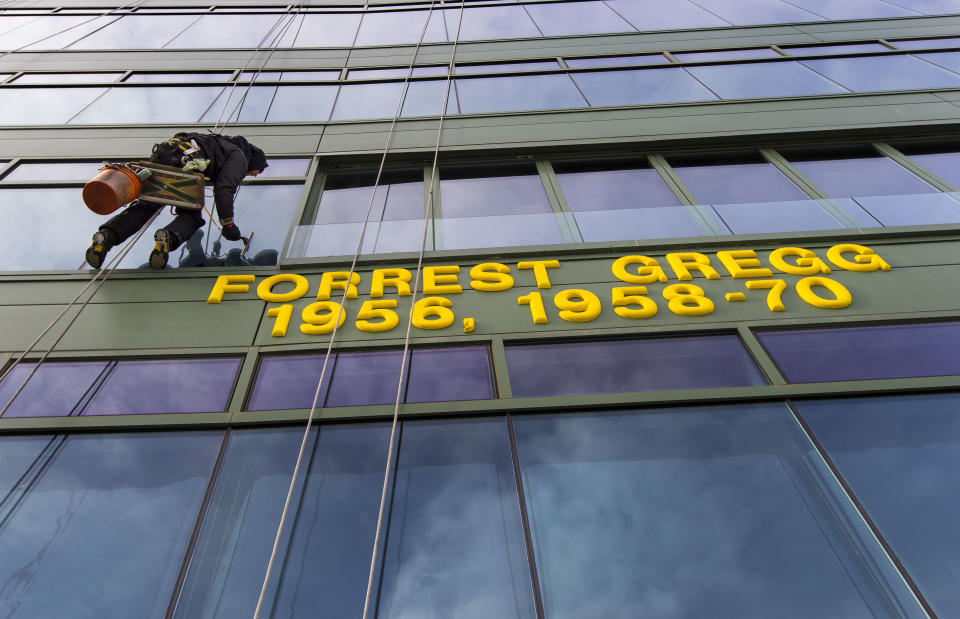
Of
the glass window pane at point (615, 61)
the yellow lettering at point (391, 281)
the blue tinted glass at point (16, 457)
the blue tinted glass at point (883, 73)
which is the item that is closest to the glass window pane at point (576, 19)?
the glass window pane at point (615, 61)

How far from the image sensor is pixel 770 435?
4.88 meters

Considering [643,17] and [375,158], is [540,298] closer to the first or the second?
[375,158]

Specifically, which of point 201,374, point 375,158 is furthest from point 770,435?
point 375,158

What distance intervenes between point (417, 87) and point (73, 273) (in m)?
6.91

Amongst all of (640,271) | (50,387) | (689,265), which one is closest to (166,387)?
(50,387)

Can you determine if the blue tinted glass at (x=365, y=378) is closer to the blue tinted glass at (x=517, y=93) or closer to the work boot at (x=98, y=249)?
the work boot at (x=98, y=249)

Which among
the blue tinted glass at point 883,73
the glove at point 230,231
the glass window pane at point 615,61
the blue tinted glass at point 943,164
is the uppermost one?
the glass window pane at point 615,61

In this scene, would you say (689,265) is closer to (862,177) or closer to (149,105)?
(862,177)

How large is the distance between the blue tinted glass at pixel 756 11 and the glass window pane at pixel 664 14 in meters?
0.27

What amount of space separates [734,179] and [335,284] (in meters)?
6.14

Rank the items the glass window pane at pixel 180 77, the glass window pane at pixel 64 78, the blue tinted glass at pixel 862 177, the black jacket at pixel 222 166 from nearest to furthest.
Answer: the black jacket at pixel 222 166
the blue tinted glass at pixel 862 177
the glass window pane at pixel 64 78
the glass window pane at pixel 180 77

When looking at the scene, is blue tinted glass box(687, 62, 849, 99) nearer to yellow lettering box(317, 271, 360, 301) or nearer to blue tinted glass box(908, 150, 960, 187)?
blue tinted glass box(908, 150, 960, 187)

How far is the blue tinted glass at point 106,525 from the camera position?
389 centimetres

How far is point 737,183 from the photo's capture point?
862 centimetres
